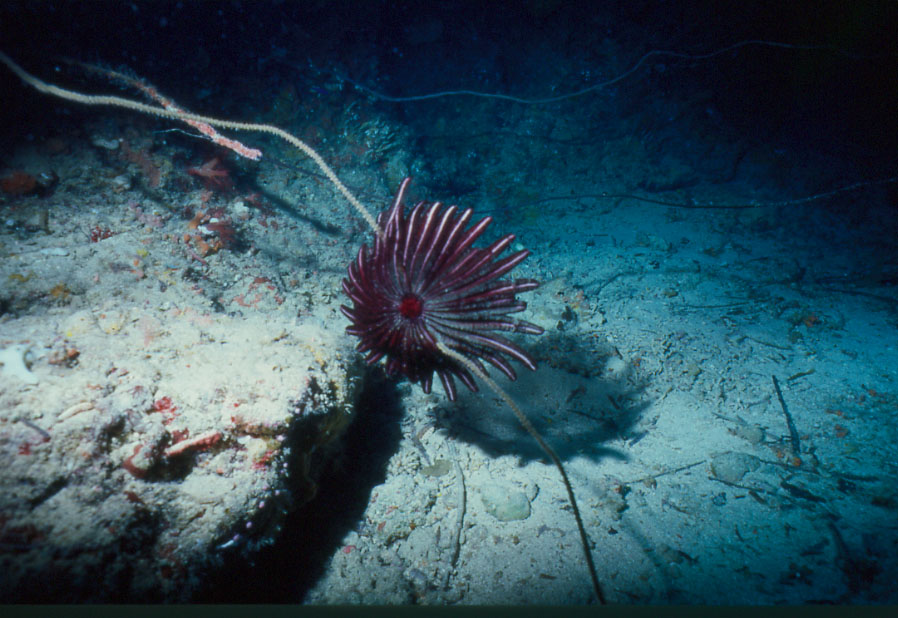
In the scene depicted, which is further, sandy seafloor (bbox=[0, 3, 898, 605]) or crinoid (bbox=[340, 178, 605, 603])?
crinoid (bbox=[340, 178, 605, 603])

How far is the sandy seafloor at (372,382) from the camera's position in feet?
5.31

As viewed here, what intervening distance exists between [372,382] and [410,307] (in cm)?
135

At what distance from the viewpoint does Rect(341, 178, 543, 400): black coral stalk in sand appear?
2006 mm

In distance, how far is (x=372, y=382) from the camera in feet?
10.2

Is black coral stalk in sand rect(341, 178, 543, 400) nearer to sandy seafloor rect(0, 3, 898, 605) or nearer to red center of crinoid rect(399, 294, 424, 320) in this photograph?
red center of crinoid rect(399, 294, 424, 320)

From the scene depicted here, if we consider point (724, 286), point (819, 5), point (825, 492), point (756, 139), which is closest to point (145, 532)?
point (825, 492)

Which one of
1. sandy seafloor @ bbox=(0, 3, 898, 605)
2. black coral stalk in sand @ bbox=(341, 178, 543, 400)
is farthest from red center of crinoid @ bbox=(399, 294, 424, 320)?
sandy seafloor @ bbox=(0, 3, 898, 605)

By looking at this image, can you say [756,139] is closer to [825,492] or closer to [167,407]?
[825,492]

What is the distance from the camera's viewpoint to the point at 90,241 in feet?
9.39

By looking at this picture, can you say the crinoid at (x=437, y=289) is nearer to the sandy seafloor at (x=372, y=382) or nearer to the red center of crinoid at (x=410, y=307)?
the red center of crinoid at (x=410, y=307)

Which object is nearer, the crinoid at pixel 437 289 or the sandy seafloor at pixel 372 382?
the sandy seafloor at pixel 372 382

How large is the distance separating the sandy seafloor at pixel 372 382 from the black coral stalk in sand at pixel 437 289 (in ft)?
1.75

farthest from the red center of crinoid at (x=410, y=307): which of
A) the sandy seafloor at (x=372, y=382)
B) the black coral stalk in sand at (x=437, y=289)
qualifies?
the sandy seafloor at (x=372, y=382)

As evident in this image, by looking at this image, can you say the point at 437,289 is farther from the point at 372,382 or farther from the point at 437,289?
the point at 372,382
